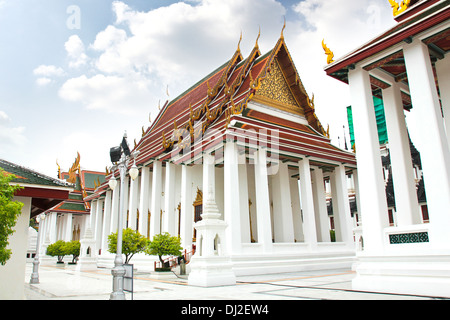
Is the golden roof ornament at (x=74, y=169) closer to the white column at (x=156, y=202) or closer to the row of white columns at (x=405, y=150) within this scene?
the white column at (x=156, y=202)

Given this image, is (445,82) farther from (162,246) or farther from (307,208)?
(162,246)

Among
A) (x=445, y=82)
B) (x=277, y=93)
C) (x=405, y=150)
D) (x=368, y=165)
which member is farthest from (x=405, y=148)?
(x=277, y=93)

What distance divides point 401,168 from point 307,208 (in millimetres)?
6524

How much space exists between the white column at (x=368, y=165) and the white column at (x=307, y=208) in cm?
Answer: 687

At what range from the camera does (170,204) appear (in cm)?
1576

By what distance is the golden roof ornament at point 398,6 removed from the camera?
294 inches

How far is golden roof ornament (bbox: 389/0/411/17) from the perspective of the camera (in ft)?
24.5

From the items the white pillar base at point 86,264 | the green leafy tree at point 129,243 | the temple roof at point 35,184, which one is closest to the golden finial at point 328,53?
the temple roof at point 35,184

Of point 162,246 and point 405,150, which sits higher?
point 405,150

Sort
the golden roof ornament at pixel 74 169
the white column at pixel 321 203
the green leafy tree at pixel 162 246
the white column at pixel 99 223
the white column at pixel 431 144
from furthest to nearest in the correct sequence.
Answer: the golden roof ornament at pixel 74 169 → the white column at pixel 99 223 → the white column at pixel 321 203 → the green leafy tree at pixel 162 246 → the white column at pixel 431 144

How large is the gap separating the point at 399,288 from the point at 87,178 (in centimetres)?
2951

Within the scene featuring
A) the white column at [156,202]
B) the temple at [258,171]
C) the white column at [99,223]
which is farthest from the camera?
the white column at [99,223]

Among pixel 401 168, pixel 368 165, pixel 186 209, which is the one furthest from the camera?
pixel 186 209

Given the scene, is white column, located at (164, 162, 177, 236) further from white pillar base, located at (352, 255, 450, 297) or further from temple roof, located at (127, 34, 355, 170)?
white pillar base, located at (352, 255, 450, 297)
